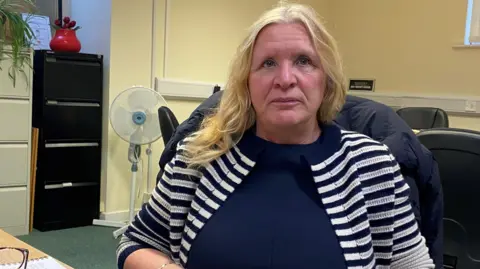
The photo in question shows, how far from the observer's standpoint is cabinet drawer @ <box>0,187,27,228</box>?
3859mm

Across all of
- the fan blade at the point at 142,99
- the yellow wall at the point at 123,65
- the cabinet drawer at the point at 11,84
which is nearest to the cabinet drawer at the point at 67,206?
the yellow wall at the point at 123,65

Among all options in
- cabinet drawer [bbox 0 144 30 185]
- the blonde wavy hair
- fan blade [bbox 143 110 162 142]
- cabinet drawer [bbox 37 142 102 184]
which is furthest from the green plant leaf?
the blonde wavy hair

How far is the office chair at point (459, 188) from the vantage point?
6.20 feet

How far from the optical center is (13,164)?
153 inches

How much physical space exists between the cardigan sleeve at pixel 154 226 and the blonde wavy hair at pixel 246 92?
93mm

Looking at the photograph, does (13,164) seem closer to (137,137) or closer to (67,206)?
(67,206)

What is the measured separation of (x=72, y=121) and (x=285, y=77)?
322 centimetres

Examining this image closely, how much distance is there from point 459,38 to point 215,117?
417 cm

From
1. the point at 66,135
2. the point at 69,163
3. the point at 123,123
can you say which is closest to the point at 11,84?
the point at 66,135

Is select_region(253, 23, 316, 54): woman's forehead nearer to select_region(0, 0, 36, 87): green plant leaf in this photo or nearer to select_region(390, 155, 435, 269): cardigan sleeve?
select_region(390, 155, 435, 269): cardigan sleeve

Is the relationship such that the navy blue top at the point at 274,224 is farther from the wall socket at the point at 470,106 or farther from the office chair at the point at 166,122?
the wall socket at the point at 470,106

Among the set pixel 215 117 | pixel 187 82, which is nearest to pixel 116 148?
pixel 187 82

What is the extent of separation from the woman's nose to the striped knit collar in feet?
0.54

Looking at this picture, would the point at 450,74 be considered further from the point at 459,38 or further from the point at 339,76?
the point at 339,76
